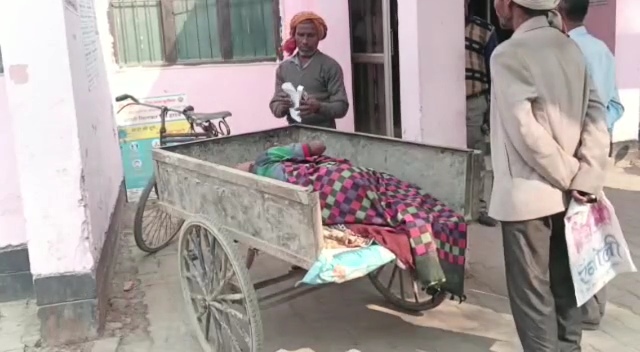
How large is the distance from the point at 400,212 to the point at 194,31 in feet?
15.6

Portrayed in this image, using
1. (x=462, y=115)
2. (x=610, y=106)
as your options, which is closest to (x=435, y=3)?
(x=462, y=115)

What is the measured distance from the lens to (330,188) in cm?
351

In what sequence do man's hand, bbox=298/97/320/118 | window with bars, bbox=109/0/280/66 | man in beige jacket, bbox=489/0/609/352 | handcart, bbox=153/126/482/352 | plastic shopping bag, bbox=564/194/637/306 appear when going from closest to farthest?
man in beige jacket, bbox=489/0/609/352
plastic shopping bag, bbox=564/194/637/306
handcart, bbox=153/126/482/352
man's hand, bbox=298/97/320/118
window with bars, bbox=109/0/280/66

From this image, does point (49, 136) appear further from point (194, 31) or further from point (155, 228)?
point (194, 31)

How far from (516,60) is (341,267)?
3.56ft

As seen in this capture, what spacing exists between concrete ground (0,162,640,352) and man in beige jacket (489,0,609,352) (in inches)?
32.2

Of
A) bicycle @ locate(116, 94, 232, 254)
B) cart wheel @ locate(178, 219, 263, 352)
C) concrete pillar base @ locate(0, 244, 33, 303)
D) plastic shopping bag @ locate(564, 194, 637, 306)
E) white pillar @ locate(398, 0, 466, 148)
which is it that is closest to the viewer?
plastic shopping bag @ locate(564, 194, 637, 306)

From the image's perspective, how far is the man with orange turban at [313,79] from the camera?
207 inches

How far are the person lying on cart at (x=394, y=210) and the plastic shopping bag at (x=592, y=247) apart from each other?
1.74 ft

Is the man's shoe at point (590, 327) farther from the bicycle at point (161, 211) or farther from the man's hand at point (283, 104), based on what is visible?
the bicycle at point (161, 211)

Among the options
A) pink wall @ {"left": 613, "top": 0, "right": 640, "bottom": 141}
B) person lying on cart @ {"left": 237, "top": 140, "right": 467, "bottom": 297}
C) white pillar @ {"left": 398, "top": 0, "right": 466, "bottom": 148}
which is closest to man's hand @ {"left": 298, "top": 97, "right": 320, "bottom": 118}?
white pillar @ {"left": 398, "top": 0, "right": 466, "bottom": 148}

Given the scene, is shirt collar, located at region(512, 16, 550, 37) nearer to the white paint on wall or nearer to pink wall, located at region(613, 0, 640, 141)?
the white paint on wall

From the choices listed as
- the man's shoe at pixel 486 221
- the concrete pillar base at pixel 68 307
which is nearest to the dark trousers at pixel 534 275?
the concrete pillar base at pixel 68 307

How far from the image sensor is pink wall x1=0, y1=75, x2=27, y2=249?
4.62 meters
